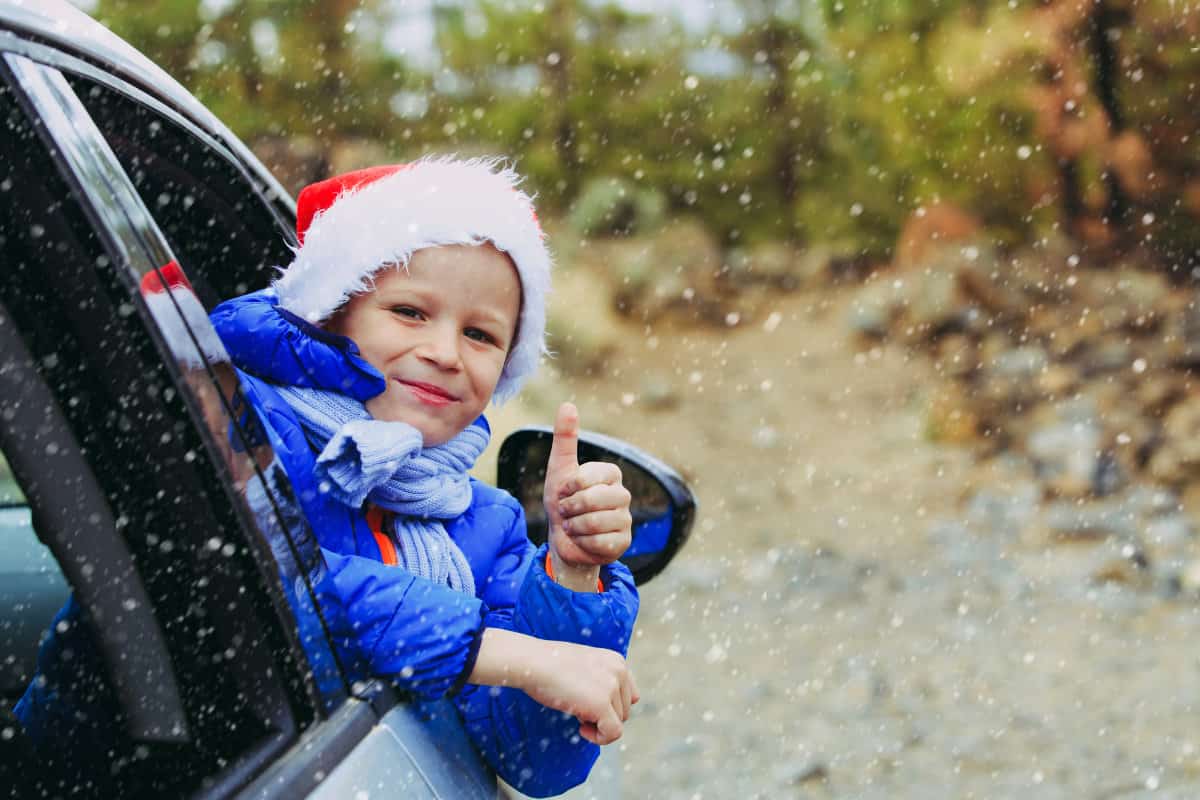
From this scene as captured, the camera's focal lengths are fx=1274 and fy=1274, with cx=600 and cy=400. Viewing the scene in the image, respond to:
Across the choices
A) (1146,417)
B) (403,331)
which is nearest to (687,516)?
(403,331)

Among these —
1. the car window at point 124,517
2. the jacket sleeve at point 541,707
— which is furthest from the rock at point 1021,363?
the car window at point 124,517

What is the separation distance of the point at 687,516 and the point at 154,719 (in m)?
1.04

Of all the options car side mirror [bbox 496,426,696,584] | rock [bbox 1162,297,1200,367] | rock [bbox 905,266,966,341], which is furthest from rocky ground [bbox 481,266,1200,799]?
rock [bbox 1162,297,1200,367]

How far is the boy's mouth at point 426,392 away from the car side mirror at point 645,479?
38 cm

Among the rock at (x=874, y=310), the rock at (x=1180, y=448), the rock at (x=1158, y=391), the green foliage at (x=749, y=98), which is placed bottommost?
the rock at (x=1180, y=448)

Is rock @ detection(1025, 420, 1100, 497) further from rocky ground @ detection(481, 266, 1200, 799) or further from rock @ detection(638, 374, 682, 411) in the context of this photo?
rock @ detection(638, 374, 682, 411)

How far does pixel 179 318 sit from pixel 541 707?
658 mm

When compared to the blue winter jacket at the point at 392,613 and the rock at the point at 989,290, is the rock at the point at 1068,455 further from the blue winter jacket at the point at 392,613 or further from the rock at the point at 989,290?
the blue winter jacket at the point at 392,613

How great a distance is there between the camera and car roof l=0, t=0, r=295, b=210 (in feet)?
4.09

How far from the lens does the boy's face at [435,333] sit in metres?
1.77

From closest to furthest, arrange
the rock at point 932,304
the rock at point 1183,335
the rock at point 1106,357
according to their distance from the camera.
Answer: the rock at point 1183,335, the rock at point 1106,357, the rock at point 932,304

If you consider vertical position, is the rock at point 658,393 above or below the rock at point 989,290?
above

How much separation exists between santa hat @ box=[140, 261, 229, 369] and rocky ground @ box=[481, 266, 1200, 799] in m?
1.13

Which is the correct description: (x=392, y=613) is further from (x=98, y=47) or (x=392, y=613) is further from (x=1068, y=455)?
(x=1068, y=455)
